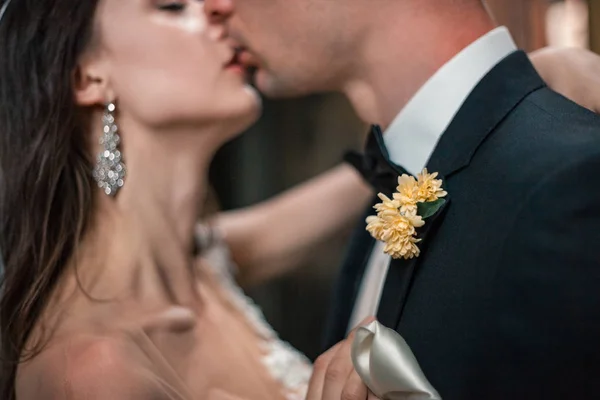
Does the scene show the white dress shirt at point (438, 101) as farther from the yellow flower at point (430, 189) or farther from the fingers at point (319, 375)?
the fingers at point (319, 375)

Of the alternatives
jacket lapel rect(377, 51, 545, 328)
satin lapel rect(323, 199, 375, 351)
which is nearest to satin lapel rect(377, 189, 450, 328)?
jacket lapel rect(377, 51, 545, 328)

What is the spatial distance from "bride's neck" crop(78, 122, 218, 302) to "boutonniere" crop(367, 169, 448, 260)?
277mm

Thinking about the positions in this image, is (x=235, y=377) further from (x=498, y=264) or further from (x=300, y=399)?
(x=498, y=264)

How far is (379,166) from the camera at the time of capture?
2.24 ft

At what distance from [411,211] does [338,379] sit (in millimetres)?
143

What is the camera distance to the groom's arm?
1.71 ft

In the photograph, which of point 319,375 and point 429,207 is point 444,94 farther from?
point 319,375

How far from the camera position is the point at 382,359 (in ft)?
1.87

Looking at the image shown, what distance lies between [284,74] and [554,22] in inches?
12.7

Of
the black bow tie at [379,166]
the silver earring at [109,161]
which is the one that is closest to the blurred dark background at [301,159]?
the silver earring at [109,161]

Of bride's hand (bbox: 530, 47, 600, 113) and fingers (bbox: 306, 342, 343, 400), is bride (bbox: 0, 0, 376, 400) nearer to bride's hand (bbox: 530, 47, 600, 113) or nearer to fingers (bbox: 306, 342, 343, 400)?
fingers (bbox: 306, 342, 343, 400)

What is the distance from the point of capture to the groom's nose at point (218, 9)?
0.80m

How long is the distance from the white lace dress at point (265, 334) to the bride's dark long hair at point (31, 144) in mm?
198

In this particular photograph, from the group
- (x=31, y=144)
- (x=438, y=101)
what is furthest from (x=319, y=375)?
(x=31, y=144)
